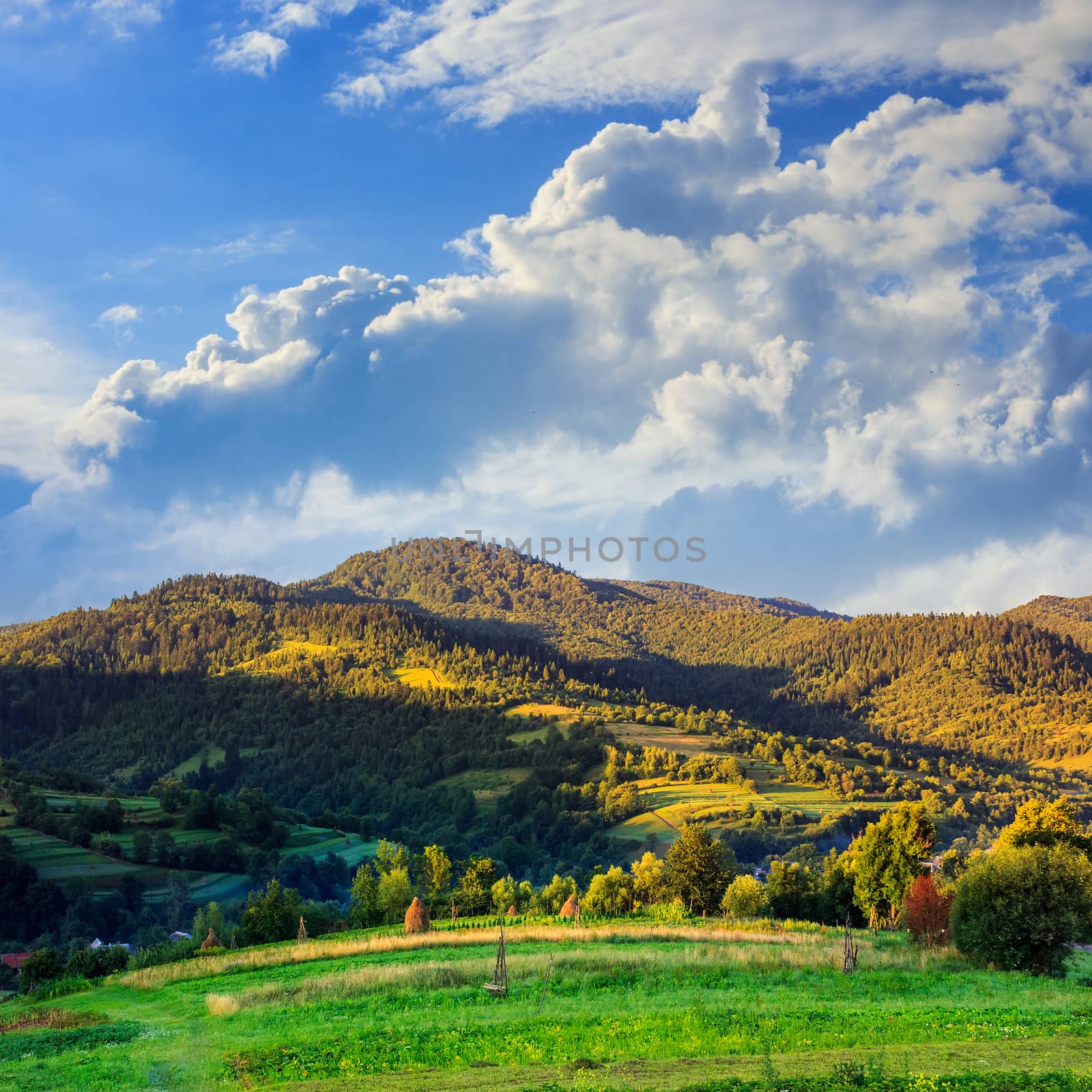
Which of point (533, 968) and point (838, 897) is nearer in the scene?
point (533, 968)

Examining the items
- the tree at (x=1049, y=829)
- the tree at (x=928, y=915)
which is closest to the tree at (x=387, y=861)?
the tree at (x=928, y=915)

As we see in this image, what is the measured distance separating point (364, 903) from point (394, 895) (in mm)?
2784

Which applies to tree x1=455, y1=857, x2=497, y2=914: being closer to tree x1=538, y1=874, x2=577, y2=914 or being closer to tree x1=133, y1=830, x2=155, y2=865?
tree x1=538, y1=874, x2=577, y2=914

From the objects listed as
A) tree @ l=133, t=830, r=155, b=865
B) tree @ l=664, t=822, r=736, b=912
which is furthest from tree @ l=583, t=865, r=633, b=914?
tree @ l=133, t=830, r=155, b=865

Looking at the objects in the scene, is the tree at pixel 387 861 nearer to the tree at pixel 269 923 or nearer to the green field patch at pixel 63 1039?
the tree at pixel 269 923

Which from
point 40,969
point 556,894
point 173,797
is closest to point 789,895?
point 556,894

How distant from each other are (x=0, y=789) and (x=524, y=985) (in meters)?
161

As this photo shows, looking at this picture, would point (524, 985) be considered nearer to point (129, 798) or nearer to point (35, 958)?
point (35, 958)

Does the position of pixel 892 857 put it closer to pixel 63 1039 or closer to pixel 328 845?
pixel 63 1039

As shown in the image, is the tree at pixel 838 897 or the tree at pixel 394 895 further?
the tree at pixel 394 895

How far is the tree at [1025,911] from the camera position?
133ft

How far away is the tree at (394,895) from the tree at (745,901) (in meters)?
29.7

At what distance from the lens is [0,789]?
158m

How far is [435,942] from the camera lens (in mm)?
51062
